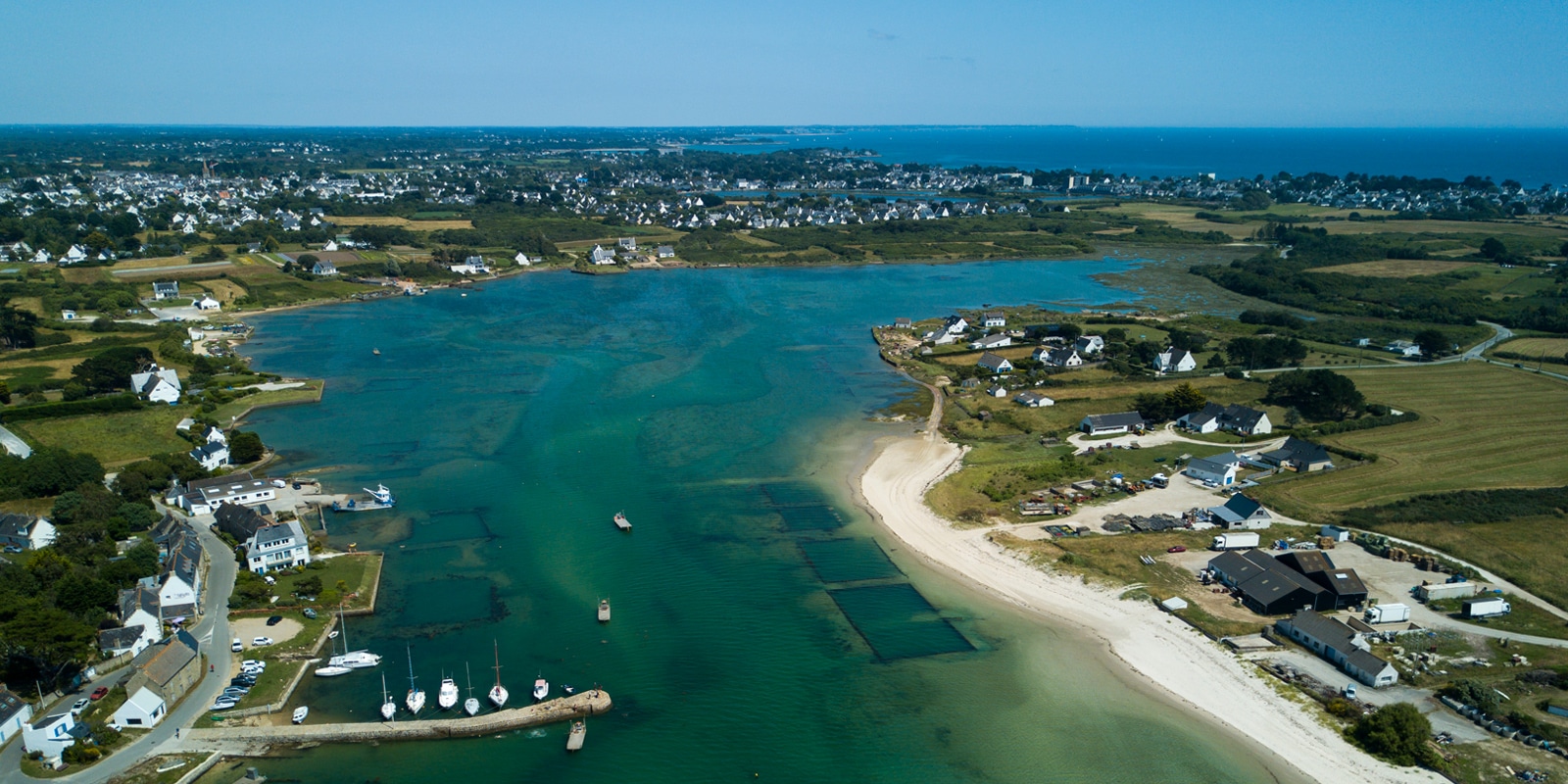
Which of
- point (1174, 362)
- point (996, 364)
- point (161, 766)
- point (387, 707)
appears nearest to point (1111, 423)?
point (996, 364)

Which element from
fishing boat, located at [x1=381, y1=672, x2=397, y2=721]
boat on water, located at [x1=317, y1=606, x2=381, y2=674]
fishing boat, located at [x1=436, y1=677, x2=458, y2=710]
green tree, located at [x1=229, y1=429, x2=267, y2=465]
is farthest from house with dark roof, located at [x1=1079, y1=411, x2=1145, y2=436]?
green tree, located at [x1=229, y1=429, x2=267, y2=465]

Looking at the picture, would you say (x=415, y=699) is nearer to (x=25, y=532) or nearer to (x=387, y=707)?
(x=387, y=707)

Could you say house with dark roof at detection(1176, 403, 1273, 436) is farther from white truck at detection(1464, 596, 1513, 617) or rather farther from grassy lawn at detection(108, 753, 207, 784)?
grassy lawn at detection(108, 753, 207, 784)

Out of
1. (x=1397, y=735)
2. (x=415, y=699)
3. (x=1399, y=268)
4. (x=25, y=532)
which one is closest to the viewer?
(x=1397, y=735)

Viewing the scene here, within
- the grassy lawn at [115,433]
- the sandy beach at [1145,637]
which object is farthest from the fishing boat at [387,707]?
the grassy lawn at [115,433]

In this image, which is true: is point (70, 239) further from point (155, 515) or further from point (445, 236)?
point (155, 515)

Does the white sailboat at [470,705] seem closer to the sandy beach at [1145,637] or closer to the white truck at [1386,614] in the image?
the sandy beach at [1145,637]
